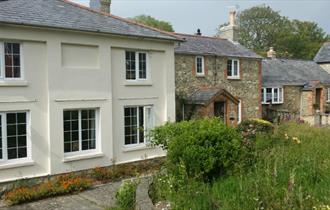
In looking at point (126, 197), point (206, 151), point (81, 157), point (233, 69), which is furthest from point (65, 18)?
point (233, 69)

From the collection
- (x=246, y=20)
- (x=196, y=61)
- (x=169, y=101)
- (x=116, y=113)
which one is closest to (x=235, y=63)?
(x=196, y=61)

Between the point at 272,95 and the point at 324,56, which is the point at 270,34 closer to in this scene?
the point at 324,56

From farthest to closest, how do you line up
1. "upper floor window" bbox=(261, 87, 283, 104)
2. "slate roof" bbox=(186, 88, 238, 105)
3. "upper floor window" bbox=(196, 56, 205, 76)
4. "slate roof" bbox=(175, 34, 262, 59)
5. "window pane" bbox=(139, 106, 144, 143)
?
"upper floor window" bbox=(261, 87, 283, 104) < "upper floor window" bbox=(196, 56, 205, 76) < "slate roof" bbox=(175, 34, 262, 59) < "slate roof" bbox=(186, 88, 238, 105) < "window pane" bbox=(139, 106, 144, 143)

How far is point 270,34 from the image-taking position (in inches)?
2483

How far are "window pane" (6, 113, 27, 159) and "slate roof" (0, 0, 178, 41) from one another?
10.1ft

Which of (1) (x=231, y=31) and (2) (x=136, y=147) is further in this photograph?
(1) (x=231, y=31)

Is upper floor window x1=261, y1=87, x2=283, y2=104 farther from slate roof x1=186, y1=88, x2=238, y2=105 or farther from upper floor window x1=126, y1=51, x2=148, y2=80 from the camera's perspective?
upper floor window x1=126, y1=51, x2=148, y2=80

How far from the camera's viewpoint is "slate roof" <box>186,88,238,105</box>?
21.0 m

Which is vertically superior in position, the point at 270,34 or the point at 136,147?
the point at 270,34

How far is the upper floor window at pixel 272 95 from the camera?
30.6m

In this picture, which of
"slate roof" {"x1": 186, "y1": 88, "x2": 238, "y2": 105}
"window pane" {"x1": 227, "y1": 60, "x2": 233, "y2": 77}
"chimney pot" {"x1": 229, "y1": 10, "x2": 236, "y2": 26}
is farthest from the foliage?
"chimney pot" {"x1": 229, "y1": 10, "x2": 236, "y2": 26}

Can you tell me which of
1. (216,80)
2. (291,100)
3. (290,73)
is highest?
(290,73)

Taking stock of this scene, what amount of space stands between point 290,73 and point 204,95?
17.4m

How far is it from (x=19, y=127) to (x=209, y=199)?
7.20 metres
